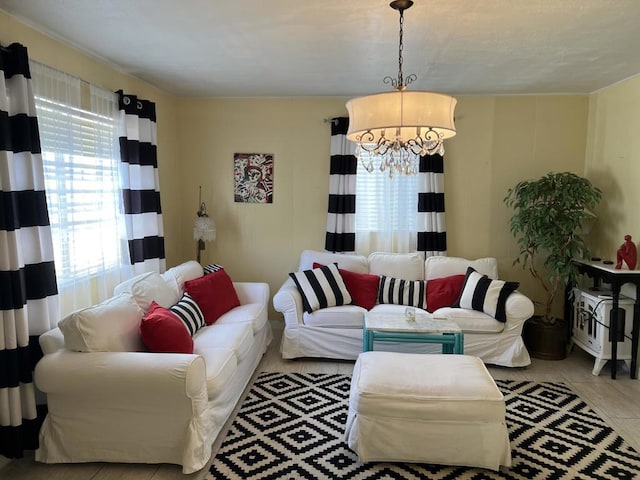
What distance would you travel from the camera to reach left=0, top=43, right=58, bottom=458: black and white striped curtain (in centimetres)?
228

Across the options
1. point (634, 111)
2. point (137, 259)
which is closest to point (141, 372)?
point (137, 259)

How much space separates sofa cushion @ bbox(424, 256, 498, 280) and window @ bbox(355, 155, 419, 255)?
38 cm

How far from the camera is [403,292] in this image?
4070 millimetres

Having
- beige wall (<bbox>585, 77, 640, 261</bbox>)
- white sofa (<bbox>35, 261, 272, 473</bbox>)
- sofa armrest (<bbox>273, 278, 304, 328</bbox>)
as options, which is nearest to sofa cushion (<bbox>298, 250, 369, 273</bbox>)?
sofa armrest (<bbox>273, 278, 304, 328</bbox>)

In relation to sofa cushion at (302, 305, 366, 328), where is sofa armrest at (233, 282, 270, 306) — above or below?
above

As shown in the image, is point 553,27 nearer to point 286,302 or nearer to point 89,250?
point 286,302

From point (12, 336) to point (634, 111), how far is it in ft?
15.6

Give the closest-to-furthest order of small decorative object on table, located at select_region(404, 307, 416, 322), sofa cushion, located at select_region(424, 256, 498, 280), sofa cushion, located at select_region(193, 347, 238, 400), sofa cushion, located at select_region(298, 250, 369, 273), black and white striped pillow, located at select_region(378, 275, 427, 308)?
sofa cushion, located at select_region(193, 347, 238, 400) < small decorative object on table, located at select_region(404, 307, 416, 322) < black and white striped pillow, located at select_region(378, 275, 427, 308) < sofa cushion, located at select_region(424, 256, 498, 280) < sofa cushion, located at select_region(298, 250, 369, 273)

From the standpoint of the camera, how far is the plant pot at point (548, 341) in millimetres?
3922

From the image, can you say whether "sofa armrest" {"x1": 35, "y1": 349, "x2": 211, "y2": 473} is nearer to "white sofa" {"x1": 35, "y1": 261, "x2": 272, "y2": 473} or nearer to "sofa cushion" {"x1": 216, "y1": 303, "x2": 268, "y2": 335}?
"white sofa" {"x1": 35, "y1": 261, "x2": 272, "y2": 473}

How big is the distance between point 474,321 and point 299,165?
7.59ft

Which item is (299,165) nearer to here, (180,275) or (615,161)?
(180,275)

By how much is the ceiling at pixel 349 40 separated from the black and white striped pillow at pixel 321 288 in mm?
1713

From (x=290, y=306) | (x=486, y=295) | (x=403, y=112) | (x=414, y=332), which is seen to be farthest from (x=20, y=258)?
(x=486, y=295)
